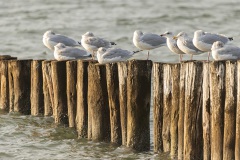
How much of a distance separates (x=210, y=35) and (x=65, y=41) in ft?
13.6

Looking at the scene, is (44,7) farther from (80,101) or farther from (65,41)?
(80,101)

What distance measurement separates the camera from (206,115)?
10.2 meters

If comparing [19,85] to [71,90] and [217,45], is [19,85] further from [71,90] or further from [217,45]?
[217,45]

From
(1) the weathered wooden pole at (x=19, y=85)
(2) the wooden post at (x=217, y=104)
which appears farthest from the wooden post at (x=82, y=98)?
(2) the wooden post at (x=217, y=104)

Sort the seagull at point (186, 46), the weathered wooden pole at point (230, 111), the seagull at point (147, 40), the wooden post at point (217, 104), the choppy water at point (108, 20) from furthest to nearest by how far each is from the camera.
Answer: the choppy water at point (108, 20), the seagull at point (147, 40), the seagull at point (186, 46), the wooden post at point (217, 104), the weathered wooden pole at point (230, 111)

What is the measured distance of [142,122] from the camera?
1185cm

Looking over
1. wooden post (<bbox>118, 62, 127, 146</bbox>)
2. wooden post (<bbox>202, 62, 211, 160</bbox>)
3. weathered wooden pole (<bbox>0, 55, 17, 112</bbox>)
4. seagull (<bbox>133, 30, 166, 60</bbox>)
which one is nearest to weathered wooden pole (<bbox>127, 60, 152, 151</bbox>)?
wooden post (<bbox>118, 62, 127, 146</bbox>)

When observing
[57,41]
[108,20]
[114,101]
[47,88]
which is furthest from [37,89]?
[108,20]

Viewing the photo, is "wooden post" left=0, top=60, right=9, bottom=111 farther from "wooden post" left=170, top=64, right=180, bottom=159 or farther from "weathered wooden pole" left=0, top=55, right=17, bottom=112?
"wooden post" left=170, top=64, right=180, bottom=159

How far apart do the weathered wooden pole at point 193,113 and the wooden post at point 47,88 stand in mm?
4468

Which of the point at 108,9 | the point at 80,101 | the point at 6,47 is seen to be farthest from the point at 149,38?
the point at 108,9

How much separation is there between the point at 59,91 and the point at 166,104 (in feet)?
11.0

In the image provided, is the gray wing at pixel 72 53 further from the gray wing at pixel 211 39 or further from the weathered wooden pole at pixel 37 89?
the gray wing at pixel 211 39

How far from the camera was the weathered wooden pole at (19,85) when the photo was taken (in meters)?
15.2
